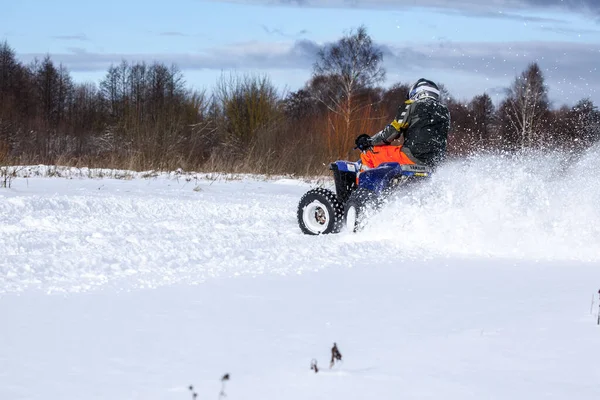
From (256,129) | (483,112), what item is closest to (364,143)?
(256,129)

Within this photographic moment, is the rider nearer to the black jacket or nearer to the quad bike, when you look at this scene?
the black jacket

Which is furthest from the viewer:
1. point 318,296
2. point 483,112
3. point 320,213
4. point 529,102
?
point 483,112

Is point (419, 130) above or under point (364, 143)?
above

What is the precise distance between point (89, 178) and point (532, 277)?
11.5 m

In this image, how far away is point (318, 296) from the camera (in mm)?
5027

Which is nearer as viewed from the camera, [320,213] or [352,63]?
[320,213]

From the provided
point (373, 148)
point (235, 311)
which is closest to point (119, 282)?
point (235, 311)

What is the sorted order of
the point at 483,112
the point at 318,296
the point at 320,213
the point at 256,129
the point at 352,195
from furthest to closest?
1. the point at 483,112
2. the point at 256,129
3. the point at 320,213
4. the point at 352,195
5. the point at 318,296

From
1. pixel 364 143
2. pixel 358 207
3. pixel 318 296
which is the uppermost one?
pixel 364 143

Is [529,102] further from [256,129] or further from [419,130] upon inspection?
[419,130]

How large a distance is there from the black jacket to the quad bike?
0.18 meters

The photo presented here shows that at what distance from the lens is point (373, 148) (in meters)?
8.60

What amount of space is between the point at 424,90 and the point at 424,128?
1.52 feet

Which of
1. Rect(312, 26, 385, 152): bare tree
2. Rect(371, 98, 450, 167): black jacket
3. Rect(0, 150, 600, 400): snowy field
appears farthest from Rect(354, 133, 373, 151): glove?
Rect(312, 26, 385, 152): bare tree
